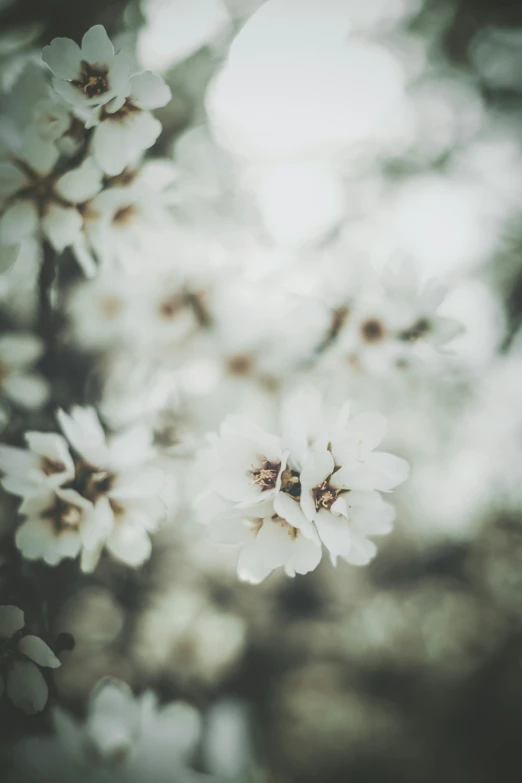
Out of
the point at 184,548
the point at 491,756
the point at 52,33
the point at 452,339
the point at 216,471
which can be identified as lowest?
the point at 491,756

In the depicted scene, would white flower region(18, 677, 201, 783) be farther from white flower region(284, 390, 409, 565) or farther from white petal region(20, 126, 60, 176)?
white petal region(20, 126, 60, 176)

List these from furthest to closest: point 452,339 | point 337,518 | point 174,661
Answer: point 174,661 → point 452,339 → point 337,518

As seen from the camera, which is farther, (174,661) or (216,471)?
(174,661)

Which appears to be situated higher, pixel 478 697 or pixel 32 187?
pixel 32 187

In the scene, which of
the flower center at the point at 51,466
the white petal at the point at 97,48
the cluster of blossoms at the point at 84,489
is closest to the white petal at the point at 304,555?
the cluster of blossoms at the point at 84,489

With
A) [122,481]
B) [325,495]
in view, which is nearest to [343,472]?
[325,495]

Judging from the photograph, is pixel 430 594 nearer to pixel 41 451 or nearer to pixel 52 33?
pixel 41 451

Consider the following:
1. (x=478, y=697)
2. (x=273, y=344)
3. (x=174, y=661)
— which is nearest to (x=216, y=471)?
(x=273, y=344)

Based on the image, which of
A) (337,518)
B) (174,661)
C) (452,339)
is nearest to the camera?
(337,518)
